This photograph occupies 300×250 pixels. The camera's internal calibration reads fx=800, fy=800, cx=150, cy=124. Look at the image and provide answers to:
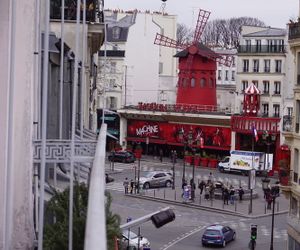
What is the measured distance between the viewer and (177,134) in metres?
68.3

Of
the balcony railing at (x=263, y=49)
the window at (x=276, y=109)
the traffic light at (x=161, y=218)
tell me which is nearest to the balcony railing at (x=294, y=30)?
the traffic light at (x=161, y=218)

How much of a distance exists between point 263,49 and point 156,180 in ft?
66.1

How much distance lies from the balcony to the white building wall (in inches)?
2294

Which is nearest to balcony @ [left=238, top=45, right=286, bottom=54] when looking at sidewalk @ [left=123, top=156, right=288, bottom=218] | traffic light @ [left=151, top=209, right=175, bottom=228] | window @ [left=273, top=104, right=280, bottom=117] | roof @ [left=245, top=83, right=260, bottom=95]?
roof @ [left=245, top=83, right=260, bottom=95]

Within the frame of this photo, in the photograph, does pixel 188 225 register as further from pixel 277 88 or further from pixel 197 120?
pixel 197 120

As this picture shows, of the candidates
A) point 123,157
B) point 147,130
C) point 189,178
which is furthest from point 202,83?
point 189,178

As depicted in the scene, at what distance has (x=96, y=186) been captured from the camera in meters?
6.77

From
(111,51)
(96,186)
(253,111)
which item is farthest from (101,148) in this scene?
(111,51)

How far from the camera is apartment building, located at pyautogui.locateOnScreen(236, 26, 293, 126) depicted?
6450cm

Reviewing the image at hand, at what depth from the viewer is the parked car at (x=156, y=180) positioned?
5062 cm

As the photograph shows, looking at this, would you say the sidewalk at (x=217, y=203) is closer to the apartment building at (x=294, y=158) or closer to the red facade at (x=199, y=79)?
the apartment building at (x=294, y=158)

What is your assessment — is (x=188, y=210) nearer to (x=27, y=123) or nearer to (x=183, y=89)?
(x=183, y=89)

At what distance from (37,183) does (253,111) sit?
2179 inches

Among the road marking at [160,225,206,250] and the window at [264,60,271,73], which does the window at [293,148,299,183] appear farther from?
the window at [264,60,271,73]
